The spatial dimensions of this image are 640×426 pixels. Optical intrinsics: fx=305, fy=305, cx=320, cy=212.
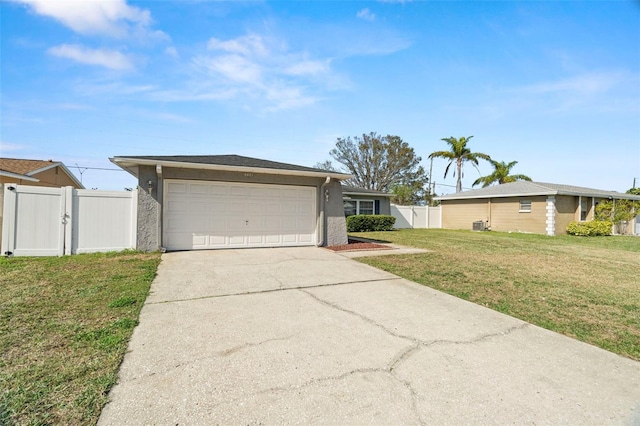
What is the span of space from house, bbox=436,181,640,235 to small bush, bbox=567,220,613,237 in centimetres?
41

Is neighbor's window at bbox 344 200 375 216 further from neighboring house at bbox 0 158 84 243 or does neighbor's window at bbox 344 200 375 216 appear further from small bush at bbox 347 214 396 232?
neighboring house at bbox 0 158 84 243

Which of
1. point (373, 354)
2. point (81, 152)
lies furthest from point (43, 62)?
point (81, 152)

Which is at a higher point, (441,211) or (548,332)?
(441,211)

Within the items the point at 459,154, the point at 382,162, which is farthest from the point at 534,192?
the point at 382,162

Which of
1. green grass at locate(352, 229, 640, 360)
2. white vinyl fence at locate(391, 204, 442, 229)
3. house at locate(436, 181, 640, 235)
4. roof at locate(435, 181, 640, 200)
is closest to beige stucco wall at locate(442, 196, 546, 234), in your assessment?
house at locate(436, 181, 640, 235)

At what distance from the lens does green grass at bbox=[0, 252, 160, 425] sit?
2.01 meters

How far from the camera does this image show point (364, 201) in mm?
20906

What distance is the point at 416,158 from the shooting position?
3675 centimetres

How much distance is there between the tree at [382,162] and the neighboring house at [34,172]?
26640mm

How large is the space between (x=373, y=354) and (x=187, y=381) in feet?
5.29

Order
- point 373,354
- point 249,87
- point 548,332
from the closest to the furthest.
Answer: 1. point 373,354
2. point 548,332
3. point 249,87

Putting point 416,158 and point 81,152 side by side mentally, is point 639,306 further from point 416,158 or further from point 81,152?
point 81,152

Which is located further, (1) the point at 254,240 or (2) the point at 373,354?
(1) the point at 254,240

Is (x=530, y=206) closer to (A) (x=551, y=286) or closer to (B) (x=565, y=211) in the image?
(B) (x=565, y=211)
